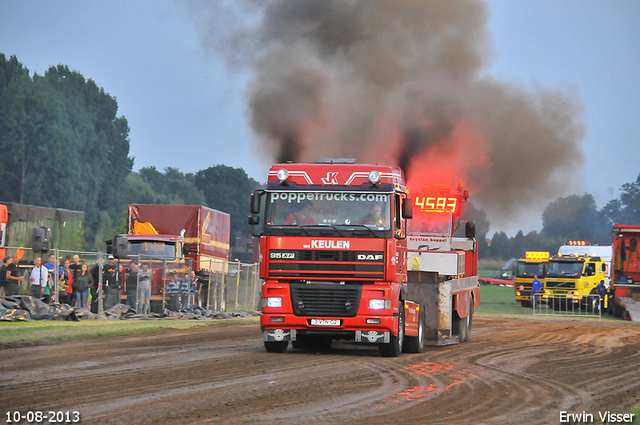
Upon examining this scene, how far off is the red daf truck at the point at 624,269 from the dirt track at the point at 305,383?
20246mm

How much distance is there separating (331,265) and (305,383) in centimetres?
375

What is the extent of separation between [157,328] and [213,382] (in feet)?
34.6

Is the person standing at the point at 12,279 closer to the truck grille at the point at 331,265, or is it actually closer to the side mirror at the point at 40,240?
the side mirror at the point at 40,240

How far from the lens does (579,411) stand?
29.6ft

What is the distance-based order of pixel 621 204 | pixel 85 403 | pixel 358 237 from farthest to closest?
pixel 621 204 < pixel 358 237 < pixel 85 403

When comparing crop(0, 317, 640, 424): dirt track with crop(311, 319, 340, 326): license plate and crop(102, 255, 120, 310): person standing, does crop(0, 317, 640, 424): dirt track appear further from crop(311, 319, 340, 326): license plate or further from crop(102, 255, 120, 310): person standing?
crop(102, 255, 120, 310): person standing

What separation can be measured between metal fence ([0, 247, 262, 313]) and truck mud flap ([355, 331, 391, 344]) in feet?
36.2

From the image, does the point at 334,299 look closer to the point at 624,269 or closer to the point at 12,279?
the point at 12,279

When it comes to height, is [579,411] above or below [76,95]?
below

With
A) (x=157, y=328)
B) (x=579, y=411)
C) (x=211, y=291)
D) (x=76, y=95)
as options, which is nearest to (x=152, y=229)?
(x=211, y=291)

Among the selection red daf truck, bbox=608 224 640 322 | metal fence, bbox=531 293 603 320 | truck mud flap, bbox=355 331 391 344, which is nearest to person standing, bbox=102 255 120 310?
truck mud flap, bbox=355 331 391 344

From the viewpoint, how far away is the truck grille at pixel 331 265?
45.7ft

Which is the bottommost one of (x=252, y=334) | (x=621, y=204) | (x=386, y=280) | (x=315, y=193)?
(x=252, y=334)

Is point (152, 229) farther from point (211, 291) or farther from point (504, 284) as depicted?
point (504, 284)
